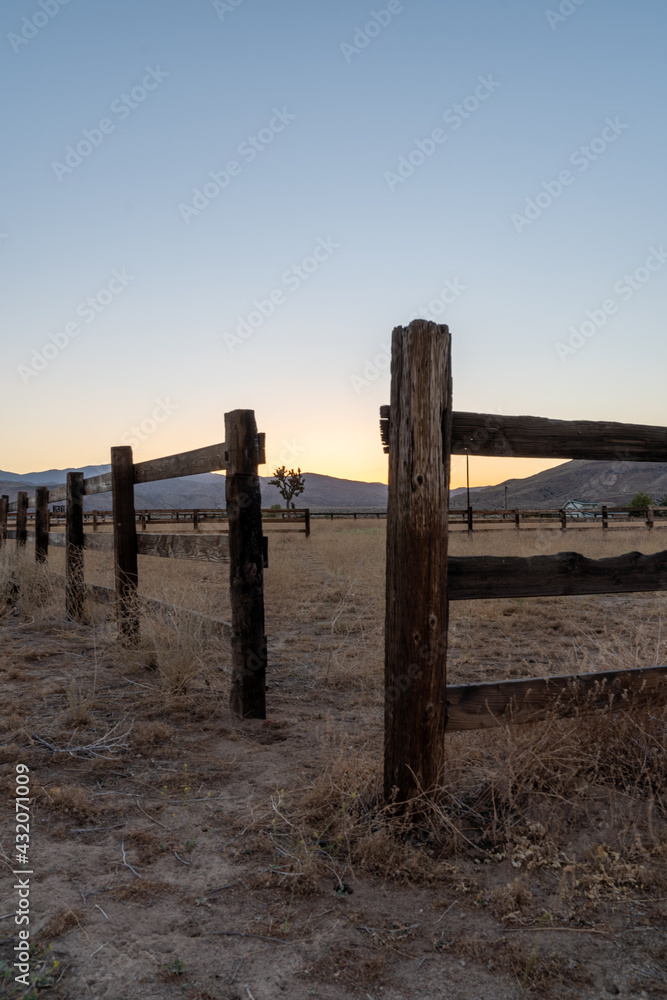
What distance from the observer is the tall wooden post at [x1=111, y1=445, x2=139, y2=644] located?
5.84 m

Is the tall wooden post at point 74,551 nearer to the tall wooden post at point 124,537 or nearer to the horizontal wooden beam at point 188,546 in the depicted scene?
the tall wooden post at point 124,537

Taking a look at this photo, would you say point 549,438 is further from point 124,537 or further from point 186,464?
point 124,537

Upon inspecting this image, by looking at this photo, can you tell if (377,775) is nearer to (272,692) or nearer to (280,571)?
(272,692)

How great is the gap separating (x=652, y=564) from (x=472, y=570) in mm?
908

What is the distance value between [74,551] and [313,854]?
5.81 m

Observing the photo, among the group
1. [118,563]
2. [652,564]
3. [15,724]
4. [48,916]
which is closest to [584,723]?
[652,564]

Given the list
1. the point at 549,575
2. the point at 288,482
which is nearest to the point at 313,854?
the point at 549,575

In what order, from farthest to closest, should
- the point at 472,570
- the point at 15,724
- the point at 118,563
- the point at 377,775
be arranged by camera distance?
1. the point at 118,563
2. the point at 15,724
3. the point at 377,775
4. the point at 472,570

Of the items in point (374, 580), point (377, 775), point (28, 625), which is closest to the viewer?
point (377, 775)

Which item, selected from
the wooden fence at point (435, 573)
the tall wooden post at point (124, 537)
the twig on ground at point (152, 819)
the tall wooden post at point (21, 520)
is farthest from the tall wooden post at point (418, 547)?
the tall wooden post at point (21, 520)

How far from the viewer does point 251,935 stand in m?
2.09

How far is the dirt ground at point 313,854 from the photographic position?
6.31 feet

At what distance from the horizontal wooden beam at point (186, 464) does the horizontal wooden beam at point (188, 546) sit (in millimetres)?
470

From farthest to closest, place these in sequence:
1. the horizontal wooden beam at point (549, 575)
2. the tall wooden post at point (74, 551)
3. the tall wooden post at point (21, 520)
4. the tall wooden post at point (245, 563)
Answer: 1. the tall wooden post at point (21, 520)
2. the tall wooden post at point (74, 551)
3. the tall wooden post at point (245, 563)
4. the horizontal wooden beam at point (549, 575)
